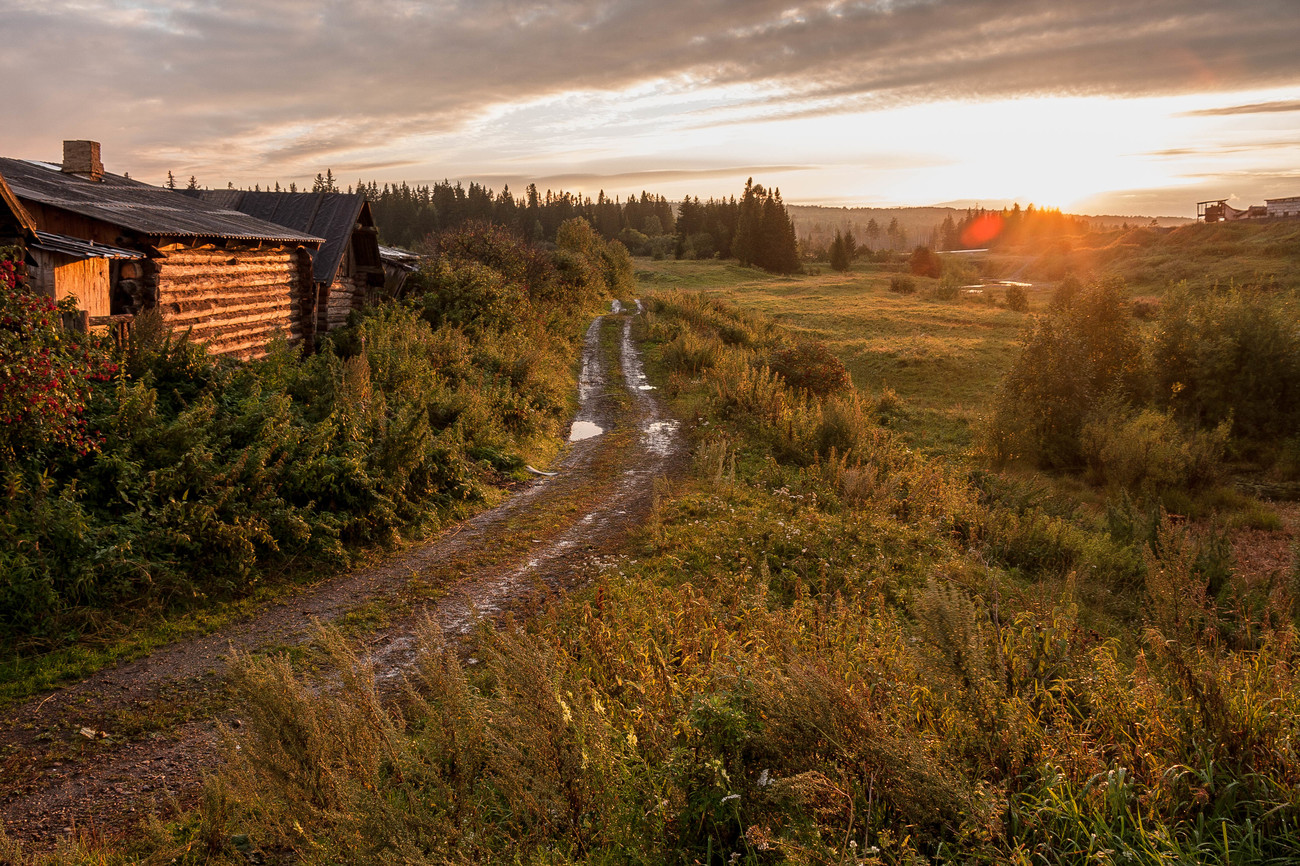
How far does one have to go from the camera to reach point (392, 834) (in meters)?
3.35

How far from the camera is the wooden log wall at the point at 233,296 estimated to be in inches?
536

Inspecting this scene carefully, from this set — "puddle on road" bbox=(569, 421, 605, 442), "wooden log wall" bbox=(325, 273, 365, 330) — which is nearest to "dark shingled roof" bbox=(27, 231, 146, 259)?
"wooden log wall" bbox=(325, 273, 365, 330)

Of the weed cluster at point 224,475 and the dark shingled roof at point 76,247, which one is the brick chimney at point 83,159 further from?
Result: the weed cluster at point 224,475

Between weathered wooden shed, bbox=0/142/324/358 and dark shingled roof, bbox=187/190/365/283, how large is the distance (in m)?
1.75

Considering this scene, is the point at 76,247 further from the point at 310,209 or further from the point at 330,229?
the point at 310,209

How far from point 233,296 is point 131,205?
98.2 inches

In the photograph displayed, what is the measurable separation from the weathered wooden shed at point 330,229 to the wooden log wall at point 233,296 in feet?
6.13

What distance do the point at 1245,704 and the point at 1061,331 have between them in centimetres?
1927

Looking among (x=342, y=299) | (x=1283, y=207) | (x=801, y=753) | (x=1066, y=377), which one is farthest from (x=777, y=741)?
(x=1283, y=207)

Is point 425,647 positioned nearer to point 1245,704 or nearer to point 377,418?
point 1245,704

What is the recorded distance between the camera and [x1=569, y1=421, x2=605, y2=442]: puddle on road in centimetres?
1769

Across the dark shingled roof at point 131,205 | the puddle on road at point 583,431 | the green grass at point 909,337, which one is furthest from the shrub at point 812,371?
the dark shingled roof at point 131,205

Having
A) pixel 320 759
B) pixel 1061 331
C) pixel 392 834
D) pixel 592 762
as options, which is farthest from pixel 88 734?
pixel 1061 331

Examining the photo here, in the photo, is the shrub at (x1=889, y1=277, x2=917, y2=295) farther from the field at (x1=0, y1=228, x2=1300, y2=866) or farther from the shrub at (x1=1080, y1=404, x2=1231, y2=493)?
the field at (x1=0, y1=228, x2=1300, y2=866)
